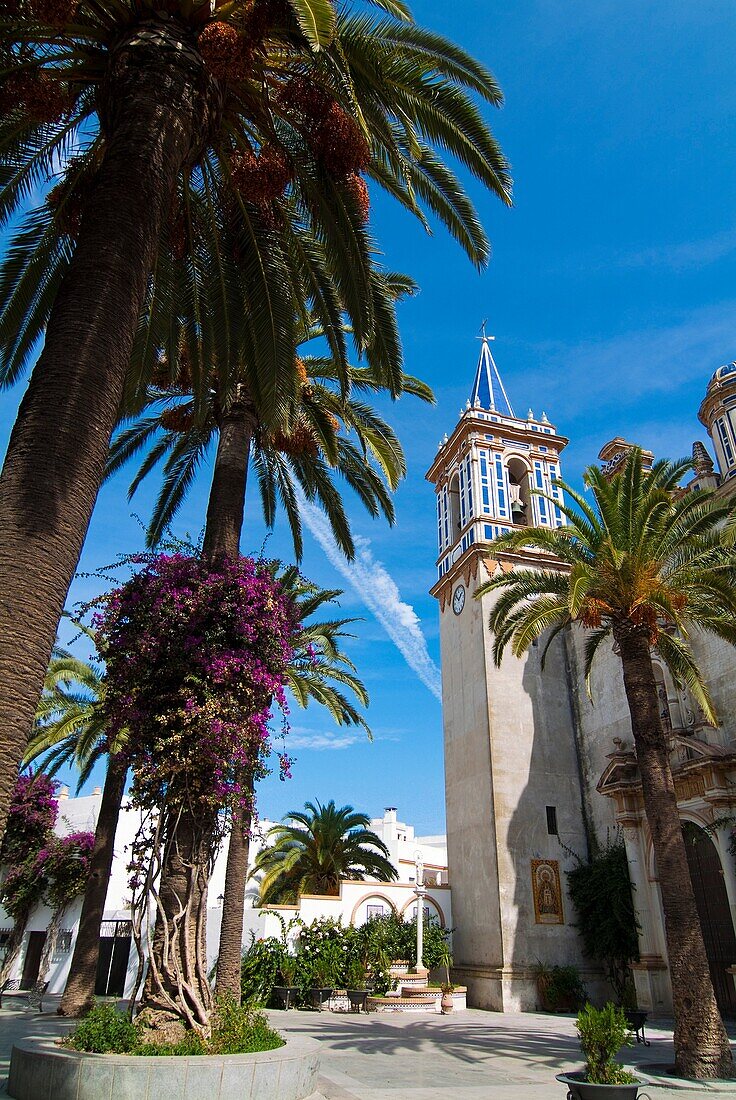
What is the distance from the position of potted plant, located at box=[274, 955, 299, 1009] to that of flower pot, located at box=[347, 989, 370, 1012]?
1483mm

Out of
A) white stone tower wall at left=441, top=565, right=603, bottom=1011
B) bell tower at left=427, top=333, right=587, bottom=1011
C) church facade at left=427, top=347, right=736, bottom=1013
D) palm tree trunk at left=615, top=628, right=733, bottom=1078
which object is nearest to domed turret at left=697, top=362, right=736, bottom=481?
church facade at left=427, top=347, right=736, bottom=1013

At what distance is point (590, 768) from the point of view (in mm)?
25922

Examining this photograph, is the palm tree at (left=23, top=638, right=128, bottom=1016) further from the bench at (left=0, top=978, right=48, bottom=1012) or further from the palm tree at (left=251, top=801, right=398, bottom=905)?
the palm tree at (left=251, top=801, right=398, bottom=905)

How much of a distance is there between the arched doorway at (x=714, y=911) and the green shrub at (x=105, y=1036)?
51.4 feet

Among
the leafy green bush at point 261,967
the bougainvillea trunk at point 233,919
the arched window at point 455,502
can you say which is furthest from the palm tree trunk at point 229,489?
the arched window at point 455,502

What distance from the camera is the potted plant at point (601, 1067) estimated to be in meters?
7.18

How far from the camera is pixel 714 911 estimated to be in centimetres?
1989

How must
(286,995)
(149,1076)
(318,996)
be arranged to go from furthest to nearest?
(318,996)
(286,995)
(149,1076)

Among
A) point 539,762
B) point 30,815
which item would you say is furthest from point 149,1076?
point 539,762

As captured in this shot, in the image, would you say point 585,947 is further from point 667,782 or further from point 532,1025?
point 667,782

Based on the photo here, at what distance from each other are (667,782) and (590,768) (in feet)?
42.6

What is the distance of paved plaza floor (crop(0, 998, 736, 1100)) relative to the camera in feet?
33.3

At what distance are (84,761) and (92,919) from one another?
8.56m

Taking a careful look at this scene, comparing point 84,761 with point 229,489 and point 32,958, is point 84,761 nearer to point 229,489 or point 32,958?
point 32,958
